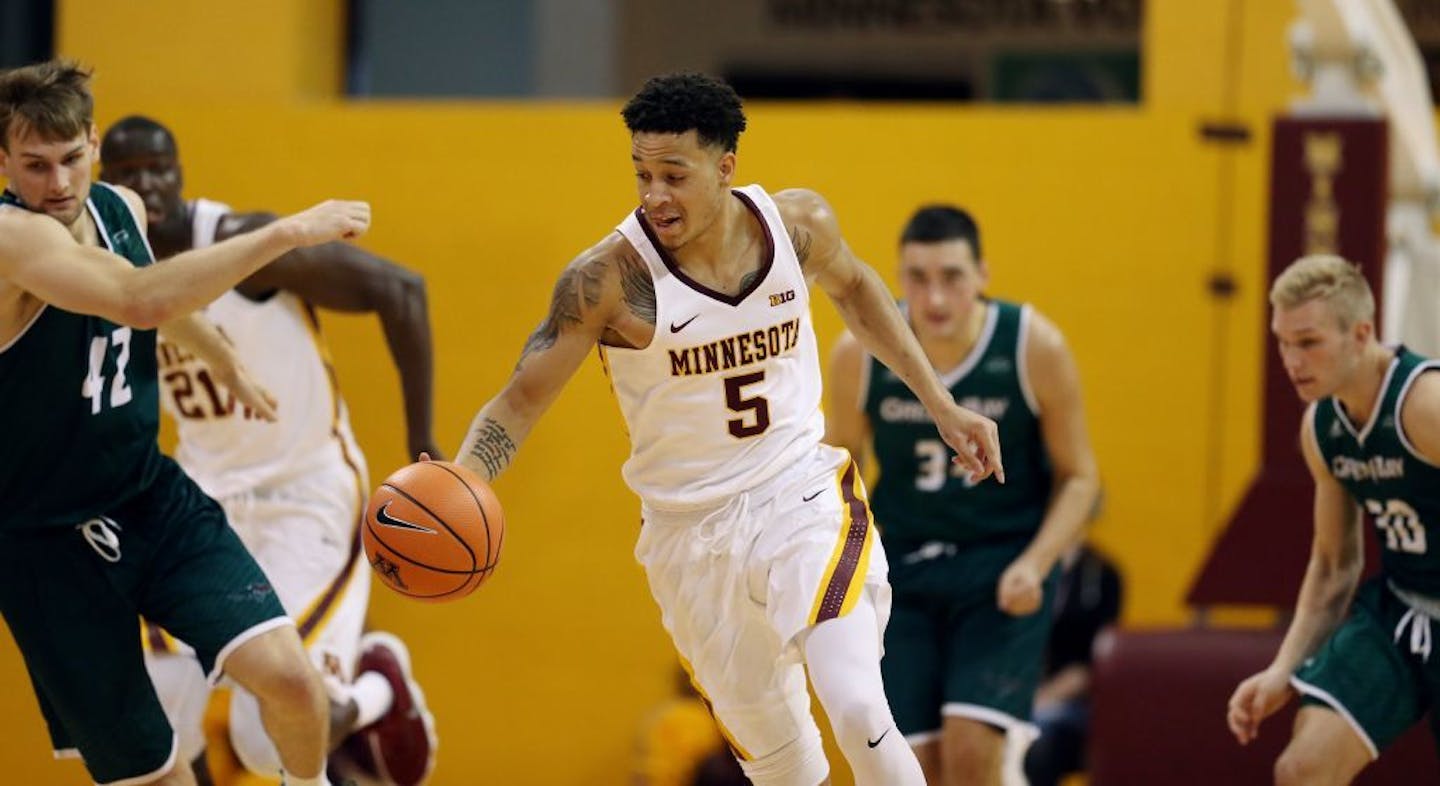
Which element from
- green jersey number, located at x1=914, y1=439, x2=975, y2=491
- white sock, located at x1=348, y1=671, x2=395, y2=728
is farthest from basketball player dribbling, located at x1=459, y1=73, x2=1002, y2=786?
white sock, located at x1=348, y1=671, x2=395, y2=728

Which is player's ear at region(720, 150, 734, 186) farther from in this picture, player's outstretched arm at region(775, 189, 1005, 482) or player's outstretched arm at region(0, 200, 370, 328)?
player's outstretched arm at region(0, 200, 370, 328)

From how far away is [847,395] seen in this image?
6398mm

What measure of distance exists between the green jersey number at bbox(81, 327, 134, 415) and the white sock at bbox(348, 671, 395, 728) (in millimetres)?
1640

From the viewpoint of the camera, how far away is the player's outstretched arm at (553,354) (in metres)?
4.70

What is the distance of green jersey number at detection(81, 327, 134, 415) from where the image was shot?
5078 mm

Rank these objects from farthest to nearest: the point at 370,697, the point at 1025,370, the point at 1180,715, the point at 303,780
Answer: the point at 1180,715, the point at 370,697, the point at 1025,370, the point at 303,780

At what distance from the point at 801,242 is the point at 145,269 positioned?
62.7 inches

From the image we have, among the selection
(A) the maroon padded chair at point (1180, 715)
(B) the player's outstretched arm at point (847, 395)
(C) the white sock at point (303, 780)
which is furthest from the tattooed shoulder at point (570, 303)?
(A) the maroon padded chair at point (1180, 715)

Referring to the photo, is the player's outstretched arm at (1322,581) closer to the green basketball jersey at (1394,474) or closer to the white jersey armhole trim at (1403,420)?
the green basketball jersey at (1394,474)

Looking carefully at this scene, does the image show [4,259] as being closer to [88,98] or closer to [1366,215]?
[88,98]

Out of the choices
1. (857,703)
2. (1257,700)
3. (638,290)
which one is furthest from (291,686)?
(1257,700)

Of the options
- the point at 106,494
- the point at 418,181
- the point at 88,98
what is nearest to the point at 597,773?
the point at 418,181

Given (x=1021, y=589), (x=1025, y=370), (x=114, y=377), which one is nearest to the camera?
(x=114, y=377)

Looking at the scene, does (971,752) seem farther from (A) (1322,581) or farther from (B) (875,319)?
(B) (875,319)
